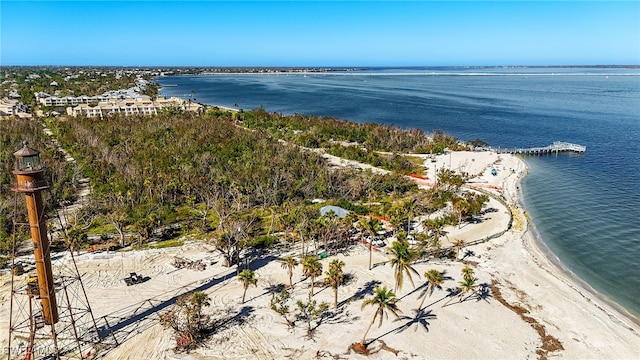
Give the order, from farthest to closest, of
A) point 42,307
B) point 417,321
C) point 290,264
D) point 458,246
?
point 458,246 → point 290,264 → point 417,321 → point 42,307

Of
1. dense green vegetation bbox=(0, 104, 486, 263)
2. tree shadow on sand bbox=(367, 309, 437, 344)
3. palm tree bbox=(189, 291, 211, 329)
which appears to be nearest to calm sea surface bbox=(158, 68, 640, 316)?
dense green vegetation bbox=(0, 104, 486, 263)

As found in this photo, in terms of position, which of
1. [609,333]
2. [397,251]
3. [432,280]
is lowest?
[609,333]

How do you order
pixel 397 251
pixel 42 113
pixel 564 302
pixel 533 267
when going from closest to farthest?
1. pixel 397 251
2. pixel 564 302
3. pixel 533 267
4. pixel 42 113

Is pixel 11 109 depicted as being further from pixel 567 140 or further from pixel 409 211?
pixel 567 140

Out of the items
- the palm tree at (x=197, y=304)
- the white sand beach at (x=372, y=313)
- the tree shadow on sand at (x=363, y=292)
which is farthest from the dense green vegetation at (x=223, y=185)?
the palm tree at (x=197, y=304)

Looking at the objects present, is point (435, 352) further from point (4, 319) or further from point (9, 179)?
point (9, 179)

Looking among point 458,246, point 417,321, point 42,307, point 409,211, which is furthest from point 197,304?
point 409,211

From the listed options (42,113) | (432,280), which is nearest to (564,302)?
(432,280)
